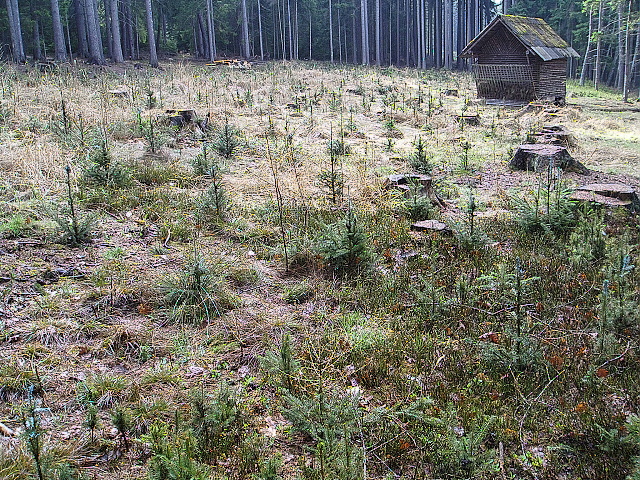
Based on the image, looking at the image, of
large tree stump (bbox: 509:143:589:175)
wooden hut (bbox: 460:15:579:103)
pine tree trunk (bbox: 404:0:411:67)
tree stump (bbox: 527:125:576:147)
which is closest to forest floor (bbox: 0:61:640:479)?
large tree stump (bbox: 509:143:589:175)

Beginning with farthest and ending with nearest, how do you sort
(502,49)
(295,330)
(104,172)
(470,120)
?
(502,49) < (470,120) < (104,172) < (295,330)

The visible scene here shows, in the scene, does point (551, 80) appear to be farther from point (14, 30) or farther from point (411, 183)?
point (14, 30)

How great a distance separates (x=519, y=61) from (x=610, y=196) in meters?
16.7

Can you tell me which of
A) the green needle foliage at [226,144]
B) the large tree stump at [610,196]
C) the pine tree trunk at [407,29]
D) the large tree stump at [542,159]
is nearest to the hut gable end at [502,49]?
the large tree stump at [542,159]

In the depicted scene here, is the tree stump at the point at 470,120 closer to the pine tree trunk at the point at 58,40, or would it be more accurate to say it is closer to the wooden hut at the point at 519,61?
the wooden hut at the point at 519,61

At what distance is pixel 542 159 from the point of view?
10.6 metres

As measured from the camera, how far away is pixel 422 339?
455 centimetres

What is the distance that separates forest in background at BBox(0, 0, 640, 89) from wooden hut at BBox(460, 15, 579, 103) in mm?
13333

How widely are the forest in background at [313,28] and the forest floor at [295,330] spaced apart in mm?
25914

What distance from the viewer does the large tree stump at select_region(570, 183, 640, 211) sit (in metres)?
7.82

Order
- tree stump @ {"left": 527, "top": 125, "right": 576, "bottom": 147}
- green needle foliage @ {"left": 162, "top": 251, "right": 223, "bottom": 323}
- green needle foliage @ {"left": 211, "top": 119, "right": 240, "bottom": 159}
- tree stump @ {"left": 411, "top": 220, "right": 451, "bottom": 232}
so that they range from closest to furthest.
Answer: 1. green needle foliage @ {"left": 162, "top": 251, "right": 223, "bottom": 323}
2. tree stump @ {"left": 411, "top": 220, "right": 451, "bottom": 232}
3. green needle foliage @ {"left": 211, "top": 119, "right": 240, "bottom": 159}
4. tree stump @ {"left": 527, "top": 125, "right": 576, "bottom": 147}

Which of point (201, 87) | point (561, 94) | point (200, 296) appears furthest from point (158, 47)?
point (200, 296)

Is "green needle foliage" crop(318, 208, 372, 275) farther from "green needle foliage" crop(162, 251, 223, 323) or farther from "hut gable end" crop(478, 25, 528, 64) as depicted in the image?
"hut gable end" crop(478, 25, 528, 64)

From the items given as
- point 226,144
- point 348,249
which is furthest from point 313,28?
point 348,249
